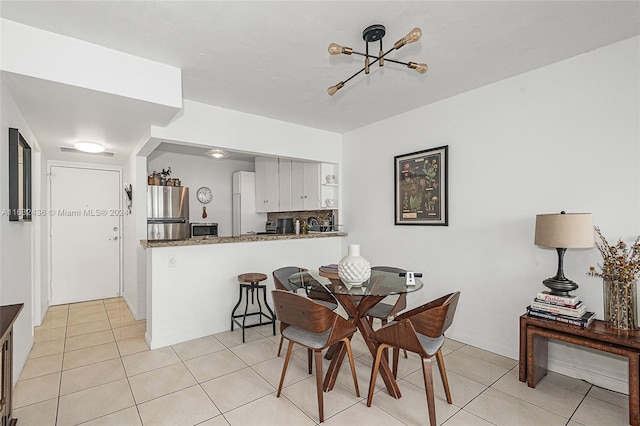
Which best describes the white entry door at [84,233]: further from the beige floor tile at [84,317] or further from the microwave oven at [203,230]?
the microwave oven at [203,230]

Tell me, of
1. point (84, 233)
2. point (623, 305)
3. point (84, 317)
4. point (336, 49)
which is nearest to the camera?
point (336, 49)

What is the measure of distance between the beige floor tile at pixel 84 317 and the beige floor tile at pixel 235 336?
1815mm

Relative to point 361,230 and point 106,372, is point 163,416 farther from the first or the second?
point 361,230

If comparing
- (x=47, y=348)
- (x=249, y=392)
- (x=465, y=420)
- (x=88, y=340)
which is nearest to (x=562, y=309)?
(x=465, y=420)

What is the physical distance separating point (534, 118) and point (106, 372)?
13.7 ft

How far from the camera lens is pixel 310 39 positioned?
224 centimetres

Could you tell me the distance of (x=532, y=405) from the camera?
221cm

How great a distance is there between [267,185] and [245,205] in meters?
0.65

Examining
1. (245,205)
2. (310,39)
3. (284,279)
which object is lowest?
(284,279)

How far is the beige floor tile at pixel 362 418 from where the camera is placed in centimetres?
202

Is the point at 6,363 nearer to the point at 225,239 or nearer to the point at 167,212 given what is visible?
the point at 225,239

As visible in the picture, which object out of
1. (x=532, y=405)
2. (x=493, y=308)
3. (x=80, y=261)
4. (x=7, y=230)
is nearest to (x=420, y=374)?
(x=532, y=405)

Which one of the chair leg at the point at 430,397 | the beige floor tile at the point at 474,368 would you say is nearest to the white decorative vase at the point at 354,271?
the chair leg at the point at 430,397

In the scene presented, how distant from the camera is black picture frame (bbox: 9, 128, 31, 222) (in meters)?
2.39
